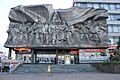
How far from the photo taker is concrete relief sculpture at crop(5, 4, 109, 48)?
47312mm

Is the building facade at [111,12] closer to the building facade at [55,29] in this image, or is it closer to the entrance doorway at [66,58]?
the entrance doorway at [66,58]

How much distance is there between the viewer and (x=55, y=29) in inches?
1875

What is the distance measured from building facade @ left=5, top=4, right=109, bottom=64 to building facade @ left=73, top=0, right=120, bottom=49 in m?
13.9

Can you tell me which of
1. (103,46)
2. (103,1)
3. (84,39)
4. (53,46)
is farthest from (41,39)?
(103,1)

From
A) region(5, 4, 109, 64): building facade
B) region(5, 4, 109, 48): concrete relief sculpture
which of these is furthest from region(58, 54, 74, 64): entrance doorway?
region(5, 4, 109, 48): concrete relief sculpture

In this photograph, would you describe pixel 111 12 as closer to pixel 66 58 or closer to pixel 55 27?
pixel 66 58

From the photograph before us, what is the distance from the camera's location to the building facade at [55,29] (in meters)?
47.3

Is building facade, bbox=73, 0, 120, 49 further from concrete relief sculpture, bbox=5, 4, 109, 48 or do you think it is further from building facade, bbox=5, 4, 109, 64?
concrete relief sculpture, bbox=5, 4, 109, 48

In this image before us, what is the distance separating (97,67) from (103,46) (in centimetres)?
954

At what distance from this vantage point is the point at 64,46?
47094 mm

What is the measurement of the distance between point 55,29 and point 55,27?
44cm

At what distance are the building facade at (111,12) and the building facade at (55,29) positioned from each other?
13.9 m

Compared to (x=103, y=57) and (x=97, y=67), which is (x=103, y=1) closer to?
(x=103, y=57)

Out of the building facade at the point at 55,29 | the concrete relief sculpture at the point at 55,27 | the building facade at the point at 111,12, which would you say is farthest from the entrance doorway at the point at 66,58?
A: the building facade at the point at 111,12
